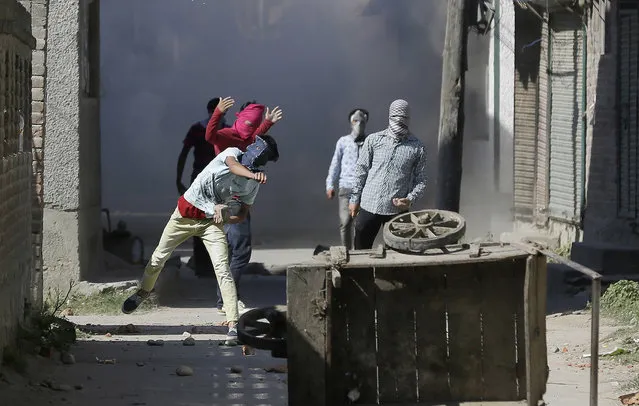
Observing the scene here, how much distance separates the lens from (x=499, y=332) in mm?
5949

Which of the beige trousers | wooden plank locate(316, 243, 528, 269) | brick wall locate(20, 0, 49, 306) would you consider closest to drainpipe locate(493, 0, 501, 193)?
brick wall locate(20, 0, 49, 306)

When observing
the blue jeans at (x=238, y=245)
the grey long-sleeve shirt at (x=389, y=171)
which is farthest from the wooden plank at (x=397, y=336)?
the blue jeans at (x=238, y=245)

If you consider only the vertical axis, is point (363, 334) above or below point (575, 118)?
below

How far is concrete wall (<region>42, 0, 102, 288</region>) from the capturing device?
11.2 metres

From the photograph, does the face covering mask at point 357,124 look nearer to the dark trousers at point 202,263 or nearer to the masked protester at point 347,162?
the masked protester at point 347,162

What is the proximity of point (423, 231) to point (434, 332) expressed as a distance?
0.56 metres

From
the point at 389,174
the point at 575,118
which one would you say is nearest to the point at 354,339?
the point at 389,174

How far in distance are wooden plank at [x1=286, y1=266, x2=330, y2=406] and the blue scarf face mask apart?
3.31 meters

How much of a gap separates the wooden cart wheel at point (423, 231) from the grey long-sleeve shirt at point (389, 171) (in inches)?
121

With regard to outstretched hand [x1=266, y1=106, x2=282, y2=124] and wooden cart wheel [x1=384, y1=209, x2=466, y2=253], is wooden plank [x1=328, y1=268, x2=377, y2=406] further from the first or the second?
outstretched hand [x1=266, y1=106, x2=282, y2=124]

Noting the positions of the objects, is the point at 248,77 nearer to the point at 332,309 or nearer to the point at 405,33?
the point at 405,33

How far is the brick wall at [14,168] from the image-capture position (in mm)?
7469

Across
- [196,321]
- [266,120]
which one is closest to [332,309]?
[266,120]

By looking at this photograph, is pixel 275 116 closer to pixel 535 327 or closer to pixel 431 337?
pixel 431 337
